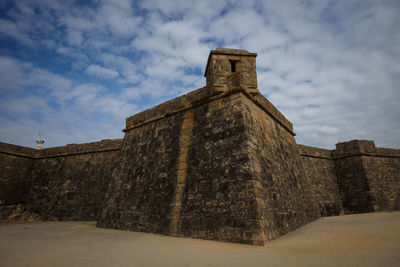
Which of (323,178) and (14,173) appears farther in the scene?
(323,178)

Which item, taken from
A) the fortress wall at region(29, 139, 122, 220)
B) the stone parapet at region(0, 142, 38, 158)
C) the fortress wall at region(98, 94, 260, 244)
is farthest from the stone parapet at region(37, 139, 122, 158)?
the fortress wall at region(98, 94, 260, 244)

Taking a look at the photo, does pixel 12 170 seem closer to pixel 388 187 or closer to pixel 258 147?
pixel 258 147

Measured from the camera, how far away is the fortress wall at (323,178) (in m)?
14.0

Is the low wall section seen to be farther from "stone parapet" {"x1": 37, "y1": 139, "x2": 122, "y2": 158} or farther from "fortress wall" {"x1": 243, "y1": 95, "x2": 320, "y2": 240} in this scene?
"fortress wall" {"x1": 243, "y1": 95, "x2": 320, "y2": 240}

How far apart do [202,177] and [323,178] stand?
12.3 m

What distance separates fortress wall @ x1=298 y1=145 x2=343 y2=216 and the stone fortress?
0.13 meters

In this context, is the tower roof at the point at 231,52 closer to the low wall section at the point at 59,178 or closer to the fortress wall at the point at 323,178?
the low wall section at the point at 59,178

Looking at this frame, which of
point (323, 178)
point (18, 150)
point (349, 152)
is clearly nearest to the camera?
point (18, 150)

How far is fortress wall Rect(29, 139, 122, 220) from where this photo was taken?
1267 centimetres

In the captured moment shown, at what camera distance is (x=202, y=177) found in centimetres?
650

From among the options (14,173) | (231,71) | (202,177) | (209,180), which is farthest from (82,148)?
(231,71)

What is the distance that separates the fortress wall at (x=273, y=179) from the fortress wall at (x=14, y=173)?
1493cm

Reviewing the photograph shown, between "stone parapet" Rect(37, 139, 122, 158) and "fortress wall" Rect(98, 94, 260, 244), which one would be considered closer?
"fortress wall" Rect(98, 94, 260, 244)

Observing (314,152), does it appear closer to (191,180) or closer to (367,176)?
(367,176)
